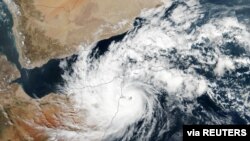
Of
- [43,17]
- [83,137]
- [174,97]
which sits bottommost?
[83,137]

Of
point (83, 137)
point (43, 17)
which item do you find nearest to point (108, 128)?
point (83, 137)

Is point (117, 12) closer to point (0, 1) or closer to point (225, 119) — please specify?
point (0, 1)

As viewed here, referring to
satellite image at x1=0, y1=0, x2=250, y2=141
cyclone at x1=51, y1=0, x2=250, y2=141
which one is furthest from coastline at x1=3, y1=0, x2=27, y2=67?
cyclone at x1=51, y1=0, x2=250, y2=141

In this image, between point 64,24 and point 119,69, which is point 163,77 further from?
point 64,24

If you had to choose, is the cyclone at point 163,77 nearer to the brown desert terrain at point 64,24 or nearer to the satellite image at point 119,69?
the satellite image at point 119,69

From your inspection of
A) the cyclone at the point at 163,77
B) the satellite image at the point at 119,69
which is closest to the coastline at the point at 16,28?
the satellite image at the point at 119,69

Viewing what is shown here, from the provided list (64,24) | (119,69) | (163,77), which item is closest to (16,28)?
(64,24)
